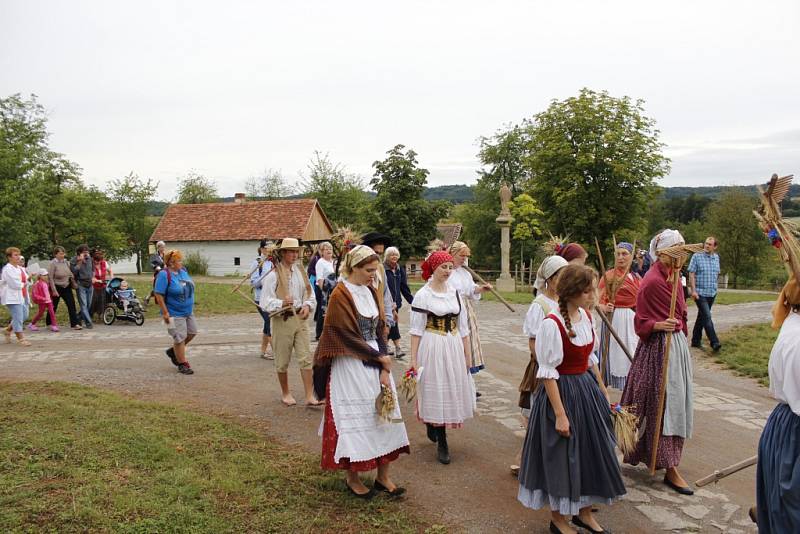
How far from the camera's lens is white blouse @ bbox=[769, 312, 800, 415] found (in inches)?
113

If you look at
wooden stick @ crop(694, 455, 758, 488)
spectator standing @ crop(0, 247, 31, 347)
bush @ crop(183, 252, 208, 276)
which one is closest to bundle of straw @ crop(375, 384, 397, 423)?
wooden stick @ crop(694, 455, 758, 488)

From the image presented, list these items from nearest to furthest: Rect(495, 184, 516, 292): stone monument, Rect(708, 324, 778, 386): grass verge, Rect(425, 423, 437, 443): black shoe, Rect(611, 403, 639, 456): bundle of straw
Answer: Rect(611, 403, 639, 456): bundle of straw < Rect(425, 423, 437, 443): black shoe < Rect(708, 324, 778, 386): grass verge < Rect(495, 184, 516, 292): stone monument

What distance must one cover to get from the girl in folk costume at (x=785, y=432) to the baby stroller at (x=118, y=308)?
1387 cm

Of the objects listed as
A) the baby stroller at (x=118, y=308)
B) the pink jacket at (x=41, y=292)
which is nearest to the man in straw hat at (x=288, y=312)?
the pink jacket at (x=41, y=292)

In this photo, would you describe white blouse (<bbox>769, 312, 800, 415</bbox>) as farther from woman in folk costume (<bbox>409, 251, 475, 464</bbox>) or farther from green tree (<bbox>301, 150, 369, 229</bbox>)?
green tree (<bbox>301, 150, 369, 229</bbox>)

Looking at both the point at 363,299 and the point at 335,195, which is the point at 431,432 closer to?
the point at 363,299

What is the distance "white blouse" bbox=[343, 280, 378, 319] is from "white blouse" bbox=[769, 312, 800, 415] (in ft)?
8.53

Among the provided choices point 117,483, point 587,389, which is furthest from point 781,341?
point 117,483

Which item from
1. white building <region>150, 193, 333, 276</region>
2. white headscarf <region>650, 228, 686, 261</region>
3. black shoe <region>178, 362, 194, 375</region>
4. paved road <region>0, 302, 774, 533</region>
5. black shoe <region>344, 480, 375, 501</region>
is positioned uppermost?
white building <region>150, 193, 333, 276</region>

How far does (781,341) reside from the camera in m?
2.96

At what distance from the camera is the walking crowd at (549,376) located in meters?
3.66

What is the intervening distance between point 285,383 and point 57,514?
11.0 feet

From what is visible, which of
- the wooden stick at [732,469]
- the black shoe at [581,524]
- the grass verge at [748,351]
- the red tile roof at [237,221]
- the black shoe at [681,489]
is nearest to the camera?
the wooden stick at [732,469]

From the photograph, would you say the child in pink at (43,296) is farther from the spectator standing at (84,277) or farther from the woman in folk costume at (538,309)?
the woman in folk costume at (538,309)
